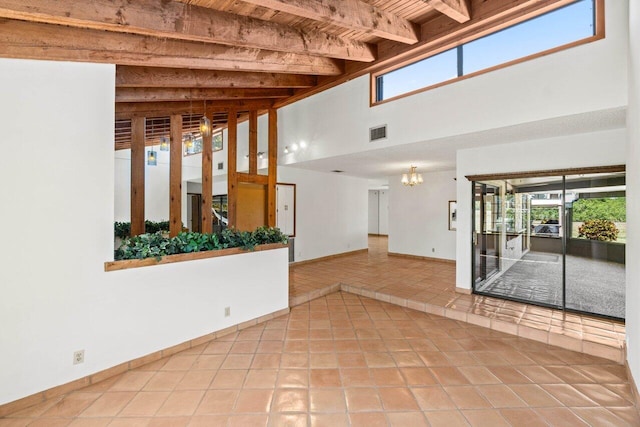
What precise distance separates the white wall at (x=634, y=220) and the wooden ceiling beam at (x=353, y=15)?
1716 mm

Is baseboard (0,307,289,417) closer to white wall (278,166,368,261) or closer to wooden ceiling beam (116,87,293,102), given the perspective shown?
wooden ceiling beam (116,87,293,102)

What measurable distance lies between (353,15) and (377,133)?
6.23 feet

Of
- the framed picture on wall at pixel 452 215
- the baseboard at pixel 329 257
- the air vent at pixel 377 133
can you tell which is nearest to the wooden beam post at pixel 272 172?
the baseboard at pixel 329 257

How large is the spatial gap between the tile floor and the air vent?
290 cm

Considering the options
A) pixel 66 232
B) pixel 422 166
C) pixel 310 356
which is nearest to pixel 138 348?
pixel 66 232

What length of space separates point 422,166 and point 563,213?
9.74 feet

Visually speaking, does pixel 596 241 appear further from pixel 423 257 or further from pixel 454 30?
pixel 423 257

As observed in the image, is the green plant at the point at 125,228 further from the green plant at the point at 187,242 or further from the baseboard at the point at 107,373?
the baseboard at the point at 107,373

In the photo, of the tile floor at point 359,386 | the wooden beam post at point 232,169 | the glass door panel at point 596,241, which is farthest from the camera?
the wooden beam post at point 232,169

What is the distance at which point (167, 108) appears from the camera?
512cm

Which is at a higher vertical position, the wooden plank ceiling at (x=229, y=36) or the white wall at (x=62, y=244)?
the wooden plank ceiling at (x=229, y=36)

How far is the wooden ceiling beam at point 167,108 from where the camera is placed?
4879mm

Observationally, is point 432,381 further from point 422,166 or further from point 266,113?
point 266,113

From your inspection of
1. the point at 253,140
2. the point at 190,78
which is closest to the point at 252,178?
the point at 253,140
